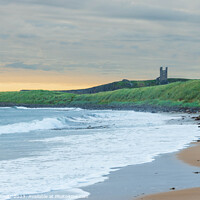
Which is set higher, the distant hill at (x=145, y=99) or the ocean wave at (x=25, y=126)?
the distant hill at (x=145, y=99)

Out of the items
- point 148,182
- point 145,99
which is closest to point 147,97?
point 145,99

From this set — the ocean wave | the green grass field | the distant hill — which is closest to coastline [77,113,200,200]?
the ocean wave

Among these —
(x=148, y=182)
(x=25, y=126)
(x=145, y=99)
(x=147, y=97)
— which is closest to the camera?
(x=148, y=182)

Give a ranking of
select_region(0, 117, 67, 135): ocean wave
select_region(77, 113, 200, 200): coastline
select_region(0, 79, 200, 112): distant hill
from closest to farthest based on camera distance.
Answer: select_region(77, 113, 200, 200): coastline < select_region(0, 117, 67, 135): ocean wave < select_region(0, 79, 200, 112): distant hill

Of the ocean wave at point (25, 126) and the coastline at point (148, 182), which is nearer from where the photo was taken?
the coastline at point (148, 182)

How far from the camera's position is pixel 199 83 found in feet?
376

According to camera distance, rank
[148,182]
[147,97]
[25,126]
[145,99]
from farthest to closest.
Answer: [147,97] < [145,99] < [25,126] < [148,182]

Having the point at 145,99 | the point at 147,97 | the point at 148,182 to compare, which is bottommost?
the point at 148,182

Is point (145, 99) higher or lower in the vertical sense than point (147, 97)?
lower

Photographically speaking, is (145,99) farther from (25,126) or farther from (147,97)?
(25,126)

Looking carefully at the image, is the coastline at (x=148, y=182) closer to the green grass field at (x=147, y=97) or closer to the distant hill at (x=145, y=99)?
the distant hill at (x=145, y=99)

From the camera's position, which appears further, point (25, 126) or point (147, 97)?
point (147, 97)

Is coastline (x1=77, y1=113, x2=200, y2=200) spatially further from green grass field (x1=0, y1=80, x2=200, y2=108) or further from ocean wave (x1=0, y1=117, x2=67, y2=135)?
green grass field (x1=0, y1=80, x2=200, y2=108)

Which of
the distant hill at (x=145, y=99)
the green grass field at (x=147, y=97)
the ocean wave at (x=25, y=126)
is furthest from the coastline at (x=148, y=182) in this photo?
the green grass field at (x=147, y=97)
